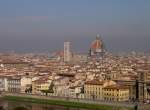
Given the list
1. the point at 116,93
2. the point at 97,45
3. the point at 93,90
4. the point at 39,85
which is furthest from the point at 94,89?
the point at 97,45

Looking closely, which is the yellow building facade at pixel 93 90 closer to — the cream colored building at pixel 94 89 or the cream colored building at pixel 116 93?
the cream colored building at pixel 94 89

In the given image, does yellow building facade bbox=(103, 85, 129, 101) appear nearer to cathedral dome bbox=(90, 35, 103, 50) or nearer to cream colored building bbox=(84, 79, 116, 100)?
cream colored building bbox=(84, 79, 116, 100)

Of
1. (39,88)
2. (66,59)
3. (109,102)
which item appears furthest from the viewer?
(66,59)

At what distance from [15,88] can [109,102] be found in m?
15.1

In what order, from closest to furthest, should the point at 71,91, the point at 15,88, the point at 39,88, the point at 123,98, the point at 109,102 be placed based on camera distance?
the point at 109,102
the point at 123,98
the point at 71,91
the point at 39,88
the point at 15,88

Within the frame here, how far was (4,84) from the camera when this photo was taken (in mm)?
46875

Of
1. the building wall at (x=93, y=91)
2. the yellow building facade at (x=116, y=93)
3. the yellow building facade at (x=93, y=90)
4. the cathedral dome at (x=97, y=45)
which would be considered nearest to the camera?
the yellow building facade at (x=116, y=93)

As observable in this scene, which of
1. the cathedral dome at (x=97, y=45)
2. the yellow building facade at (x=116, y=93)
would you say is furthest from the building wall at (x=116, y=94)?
the cathedral dome at (x=97, y=45)

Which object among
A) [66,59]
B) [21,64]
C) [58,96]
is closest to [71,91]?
[58,96]

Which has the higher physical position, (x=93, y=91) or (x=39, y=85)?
(x=39, y=85)

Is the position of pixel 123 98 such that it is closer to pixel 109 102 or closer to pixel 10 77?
pixel 109 102

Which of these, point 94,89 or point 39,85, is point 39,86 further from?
point 94,89

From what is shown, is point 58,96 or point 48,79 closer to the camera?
point 58,96

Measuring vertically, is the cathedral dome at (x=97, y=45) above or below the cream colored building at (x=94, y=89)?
above
